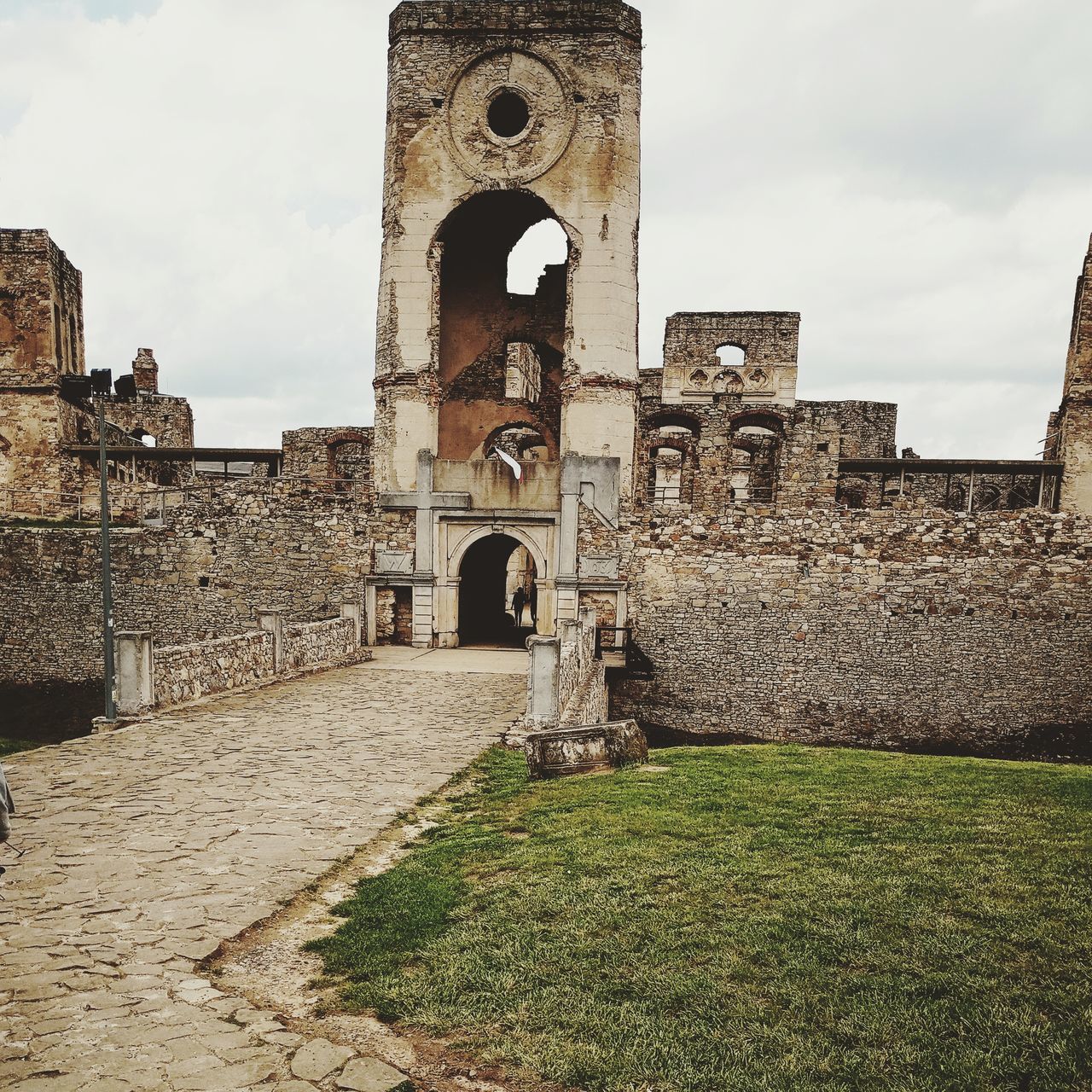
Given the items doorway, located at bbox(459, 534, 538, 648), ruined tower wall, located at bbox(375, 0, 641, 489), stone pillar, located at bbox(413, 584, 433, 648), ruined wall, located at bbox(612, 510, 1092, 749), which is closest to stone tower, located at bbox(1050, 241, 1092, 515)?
ruined wall, located at bbox(612, 510, 1092, 749)

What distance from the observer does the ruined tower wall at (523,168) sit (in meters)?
A: 20.7

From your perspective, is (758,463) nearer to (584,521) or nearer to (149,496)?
(584,521)

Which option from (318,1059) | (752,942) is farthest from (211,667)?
(752,942)

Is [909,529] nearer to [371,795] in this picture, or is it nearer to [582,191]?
[582,191]

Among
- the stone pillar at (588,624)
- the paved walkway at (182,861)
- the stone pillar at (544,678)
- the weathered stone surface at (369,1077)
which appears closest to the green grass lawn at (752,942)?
the weathered stone surface at (369,1077)

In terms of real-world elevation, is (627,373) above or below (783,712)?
above

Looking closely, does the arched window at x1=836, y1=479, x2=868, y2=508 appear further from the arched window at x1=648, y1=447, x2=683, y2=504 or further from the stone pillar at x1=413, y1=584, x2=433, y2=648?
the stone pillar at x1=413, y1=584, x2=433, y2=648

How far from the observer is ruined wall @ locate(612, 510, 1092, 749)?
17984 mm

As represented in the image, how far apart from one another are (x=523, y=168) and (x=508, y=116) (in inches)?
101

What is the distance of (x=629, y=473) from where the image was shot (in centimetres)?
2141

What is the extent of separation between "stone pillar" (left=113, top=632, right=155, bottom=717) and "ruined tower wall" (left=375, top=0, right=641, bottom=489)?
1030 cm

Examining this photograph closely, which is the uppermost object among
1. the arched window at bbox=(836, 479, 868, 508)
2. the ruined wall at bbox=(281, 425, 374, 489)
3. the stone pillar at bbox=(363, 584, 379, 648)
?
the ruined wall at bbox=(281, 425, 374, 489)

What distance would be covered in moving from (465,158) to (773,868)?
19728 millimetres

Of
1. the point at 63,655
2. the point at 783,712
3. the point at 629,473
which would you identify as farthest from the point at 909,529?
the point at 63,655
